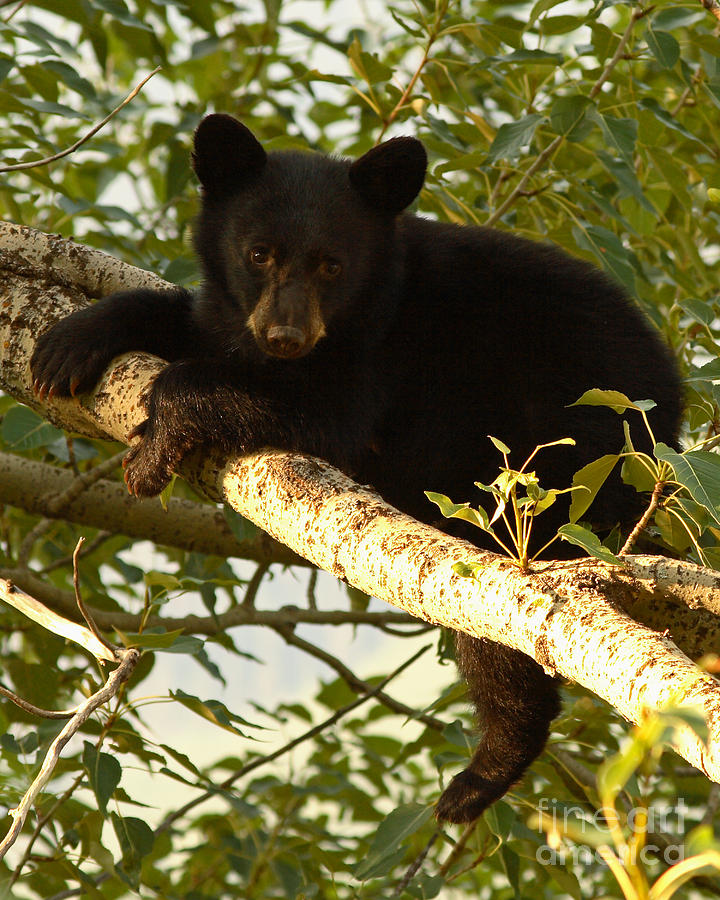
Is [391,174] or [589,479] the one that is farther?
[391,174]

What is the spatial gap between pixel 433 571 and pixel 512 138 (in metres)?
2.19

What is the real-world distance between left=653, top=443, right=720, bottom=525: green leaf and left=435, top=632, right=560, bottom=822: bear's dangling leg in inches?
56.5

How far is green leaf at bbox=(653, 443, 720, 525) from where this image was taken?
202 cm

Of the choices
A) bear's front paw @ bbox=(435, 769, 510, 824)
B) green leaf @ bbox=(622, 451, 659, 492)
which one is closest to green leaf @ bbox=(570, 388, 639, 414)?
green leaf @ bbox=(622, 451, 659, 492)

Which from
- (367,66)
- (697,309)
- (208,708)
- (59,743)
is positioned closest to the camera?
(59,743)

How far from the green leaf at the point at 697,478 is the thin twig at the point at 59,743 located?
42.8 inches

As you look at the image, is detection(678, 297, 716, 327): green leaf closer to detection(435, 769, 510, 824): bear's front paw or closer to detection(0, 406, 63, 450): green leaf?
detection(435, 769, 510, 824): bear's front paw

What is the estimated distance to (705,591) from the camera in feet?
6.95

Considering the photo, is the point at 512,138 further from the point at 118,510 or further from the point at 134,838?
the point at 134,838

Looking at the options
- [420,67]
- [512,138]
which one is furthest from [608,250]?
[420,67]

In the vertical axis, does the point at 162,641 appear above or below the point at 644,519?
below

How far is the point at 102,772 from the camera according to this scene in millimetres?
3146

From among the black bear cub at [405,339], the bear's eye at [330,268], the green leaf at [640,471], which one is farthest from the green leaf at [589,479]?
the bear's eye at [330,268]

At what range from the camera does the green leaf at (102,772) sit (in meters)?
3.09
